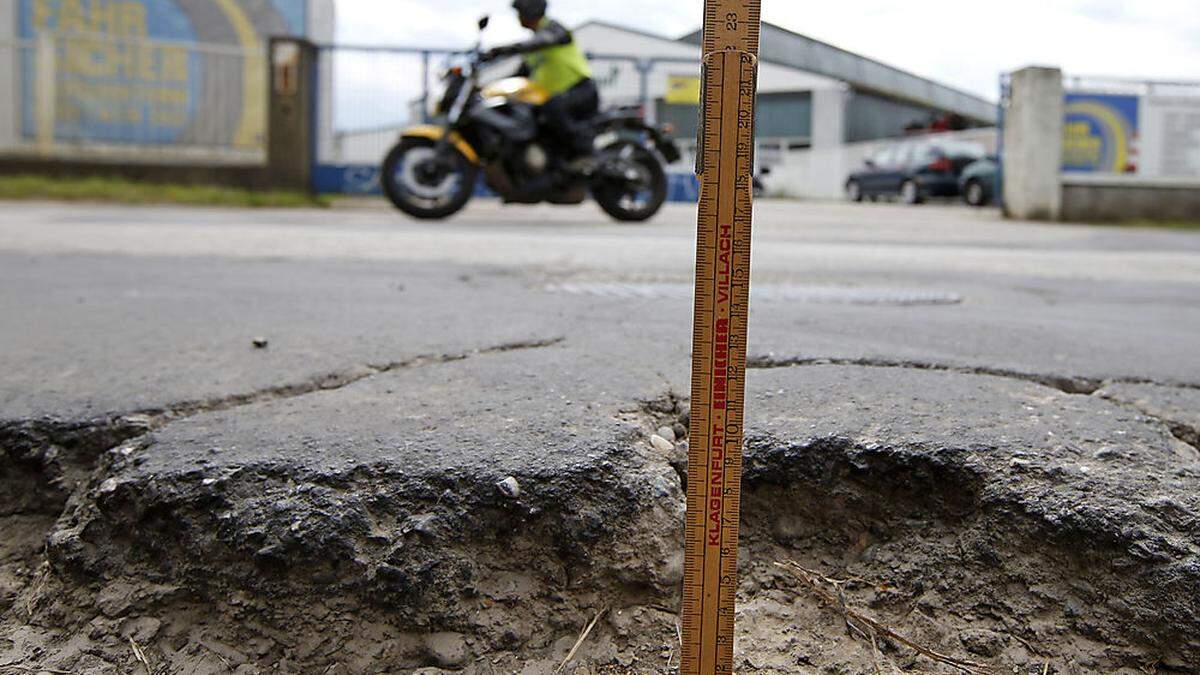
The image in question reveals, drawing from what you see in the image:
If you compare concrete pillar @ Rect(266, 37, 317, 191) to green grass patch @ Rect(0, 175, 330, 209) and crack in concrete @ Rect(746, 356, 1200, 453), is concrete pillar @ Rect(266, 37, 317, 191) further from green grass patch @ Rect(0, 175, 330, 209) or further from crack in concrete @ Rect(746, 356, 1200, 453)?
crack in concrete @ Rect(746, 356, 1200, 453)

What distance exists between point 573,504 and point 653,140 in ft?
22.4

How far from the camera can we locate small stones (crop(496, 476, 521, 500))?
48.8 inches

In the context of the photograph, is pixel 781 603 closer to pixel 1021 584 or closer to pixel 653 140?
pixel 1021 584

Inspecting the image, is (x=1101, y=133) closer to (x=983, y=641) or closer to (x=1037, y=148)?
(x=1037, y=148)

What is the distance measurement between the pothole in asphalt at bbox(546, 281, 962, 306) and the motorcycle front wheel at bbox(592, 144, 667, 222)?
432 centimetres

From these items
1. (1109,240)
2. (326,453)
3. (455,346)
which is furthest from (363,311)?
(1109,240)

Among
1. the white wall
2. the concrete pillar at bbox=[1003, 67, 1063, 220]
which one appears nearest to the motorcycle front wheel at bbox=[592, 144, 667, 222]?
the concrete pillar at bbox=[1003, 67, 1063, 220]

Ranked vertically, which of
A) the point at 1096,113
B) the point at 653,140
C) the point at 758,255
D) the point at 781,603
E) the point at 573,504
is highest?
the point at 1096,113

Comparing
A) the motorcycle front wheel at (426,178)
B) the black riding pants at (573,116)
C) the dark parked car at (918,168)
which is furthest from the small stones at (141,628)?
the dark parked car at (918,168)

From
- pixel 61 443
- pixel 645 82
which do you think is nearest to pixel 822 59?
pixel 61 443

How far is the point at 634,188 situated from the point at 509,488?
6.58m

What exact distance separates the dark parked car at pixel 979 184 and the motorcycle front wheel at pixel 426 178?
1062 centimetres

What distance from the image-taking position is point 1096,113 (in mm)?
12289

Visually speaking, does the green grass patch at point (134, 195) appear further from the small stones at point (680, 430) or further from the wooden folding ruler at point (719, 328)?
the wooden folding ruler at point (719, 328)
